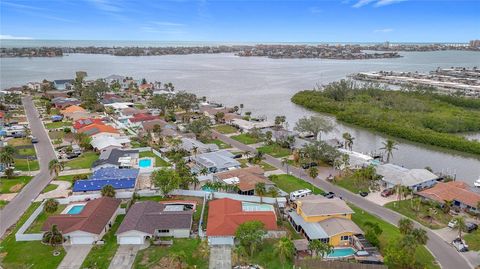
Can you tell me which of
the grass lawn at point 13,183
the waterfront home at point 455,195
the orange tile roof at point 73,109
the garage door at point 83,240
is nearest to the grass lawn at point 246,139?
the waterfront home at point 455,195

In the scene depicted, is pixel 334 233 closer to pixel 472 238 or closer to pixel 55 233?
pixel 472 238

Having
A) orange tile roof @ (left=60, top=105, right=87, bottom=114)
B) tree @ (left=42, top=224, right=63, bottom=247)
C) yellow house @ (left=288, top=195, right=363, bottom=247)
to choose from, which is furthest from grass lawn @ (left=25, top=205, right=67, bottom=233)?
orange tile roof @ (left=60, top=105, right=87, bottom=114)

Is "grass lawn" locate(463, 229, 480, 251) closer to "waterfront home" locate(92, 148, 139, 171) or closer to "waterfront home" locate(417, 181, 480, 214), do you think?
"waterfront home" locate(417, 181, 480, 214)

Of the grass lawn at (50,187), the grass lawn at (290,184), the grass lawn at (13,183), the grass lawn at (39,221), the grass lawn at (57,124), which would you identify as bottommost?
the grass lawn at (290,184)

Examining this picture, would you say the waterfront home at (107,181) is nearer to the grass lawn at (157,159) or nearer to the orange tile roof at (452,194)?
the grass lawn at (157,159)

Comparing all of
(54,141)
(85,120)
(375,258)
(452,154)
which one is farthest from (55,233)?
(452,154)

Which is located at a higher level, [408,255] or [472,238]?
[408,255]
